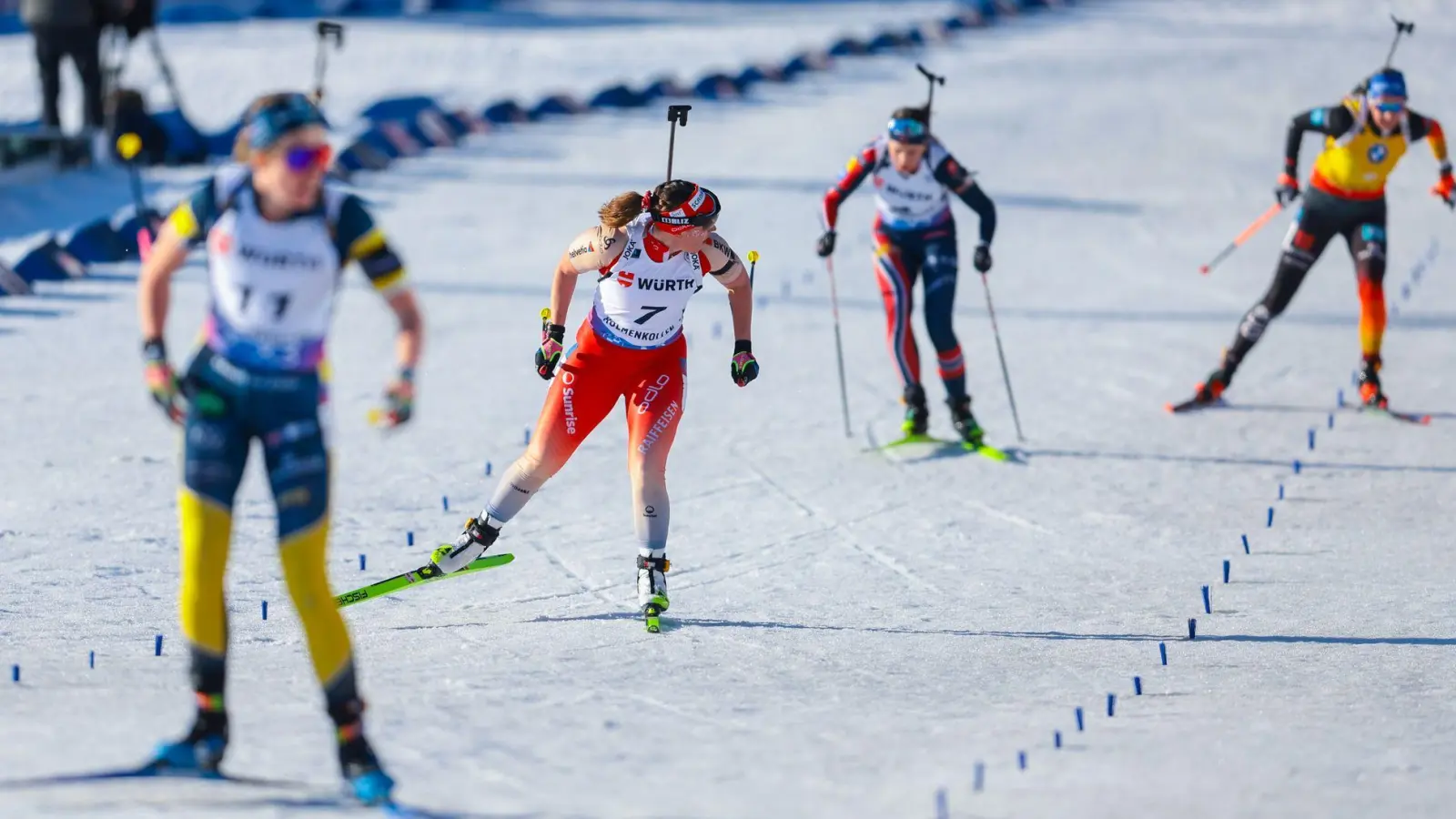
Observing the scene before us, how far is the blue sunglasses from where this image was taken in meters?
11.1

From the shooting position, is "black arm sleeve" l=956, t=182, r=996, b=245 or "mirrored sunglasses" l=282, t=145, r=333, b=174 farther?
"black arm sleeve" l=956, t=182, r=996, b=245

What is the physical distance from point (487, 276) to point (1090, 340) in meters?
5.14

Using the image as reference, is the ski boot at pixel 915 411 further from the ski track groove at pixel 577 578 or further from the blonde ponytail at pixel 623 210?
the blonde ponytail at pixel 623 210

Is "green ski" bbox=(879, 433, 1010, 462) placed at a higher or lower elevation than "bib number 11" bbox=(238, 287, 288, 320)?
lower

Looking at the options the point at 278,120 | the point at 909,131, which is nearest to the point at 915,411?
the point at 909,131

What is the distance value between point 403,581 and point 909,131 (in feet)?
14.2

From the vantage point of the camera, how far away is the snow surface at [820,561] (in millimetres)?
6684

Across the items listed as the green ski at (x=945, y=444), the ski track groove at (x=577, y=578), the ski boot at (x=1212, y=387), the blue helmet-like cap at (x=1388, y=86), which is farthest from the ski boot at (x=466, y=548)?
the blue helmet-like cap at (x=1388, y=86)

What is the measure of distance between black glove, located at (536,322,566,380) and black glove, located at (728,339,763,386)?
81cm

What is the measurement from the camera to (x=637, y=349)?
847 centimetres

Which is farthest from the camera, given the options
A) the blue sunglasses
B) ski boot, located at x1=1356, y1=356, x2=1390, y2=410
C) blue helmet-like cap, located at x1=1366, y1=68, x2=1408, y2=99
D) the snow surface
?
ski boot, located at x1=1356, y1=356, x2=1390, y2=410

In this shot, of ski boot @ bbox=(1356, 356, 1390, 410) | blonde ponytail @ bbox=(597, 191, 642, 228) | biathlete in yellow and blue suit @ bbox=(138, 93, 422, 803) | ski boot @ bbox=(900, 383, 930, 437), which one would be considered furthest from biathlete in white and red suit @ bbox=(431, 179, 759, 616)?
ski boot @ bbox=(1356, 356, 1390, 410)

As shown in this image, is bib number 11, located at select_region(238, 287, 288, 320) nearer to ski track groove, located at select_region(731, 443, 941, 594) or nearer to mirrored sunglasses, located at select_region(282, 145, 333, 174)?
mirrored sunglasses, located at select_region(282, 145, 333, 174)

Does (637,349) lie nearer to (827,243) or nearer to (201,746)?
(201,746)
